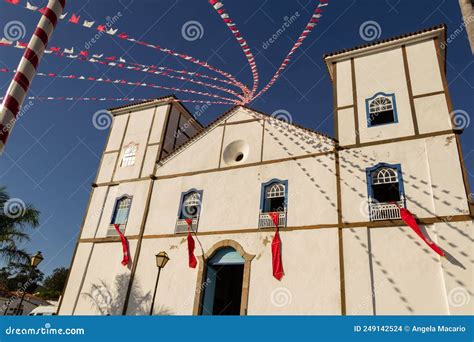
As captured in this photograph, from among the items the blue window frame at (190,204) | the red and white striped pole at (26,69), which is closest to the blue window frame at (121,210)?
the blue window frame at (190,204)

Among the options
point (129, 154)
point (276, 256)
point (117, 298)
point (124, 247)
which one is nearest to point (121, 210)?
point (124, 247)

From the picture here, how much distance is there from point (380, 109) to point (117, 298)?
13979 mm

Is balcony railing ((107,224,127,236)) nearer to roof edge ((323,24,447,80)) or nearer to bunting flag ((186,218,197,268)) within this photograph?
bunting flag ((186,218,197,268))

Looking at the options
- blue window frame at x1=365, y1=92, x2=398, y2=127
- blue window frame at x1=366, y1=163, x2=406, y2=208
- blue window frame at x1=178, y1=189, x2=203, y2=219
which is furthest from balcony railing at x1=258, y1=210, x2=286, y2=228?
blue window frame at x1=365, y1=92, x2=398, y2=127

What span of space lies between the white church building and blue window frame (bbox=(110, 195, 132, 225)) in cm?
7

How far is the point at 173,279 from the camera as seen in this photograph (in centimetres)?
1452

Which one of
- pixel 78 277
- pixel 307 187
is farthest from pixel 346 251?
pixel 78 277

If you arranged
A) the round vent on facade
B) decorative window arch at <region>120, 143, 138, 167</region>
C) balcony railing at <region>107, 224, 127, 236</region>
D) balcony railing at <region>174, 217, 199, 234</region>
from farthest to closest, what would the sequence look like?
decorative window arch at <region>120, 143, 138, 167</region>, balcony railing at <region>107, 224, 127, 236</region>, the round vent on facade, balcony railing at <region>174, 217, 199, 234</region>

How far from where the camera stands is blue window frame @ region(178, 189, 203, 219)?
52.4 feet

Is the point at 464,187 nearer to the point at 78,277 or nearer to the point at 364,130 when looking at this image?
the point at 364,130

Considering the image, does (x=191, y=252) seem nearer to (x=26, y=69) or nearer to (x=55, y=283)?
(x=26, y=69)

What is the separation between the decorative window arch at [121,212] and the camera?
57.1ft

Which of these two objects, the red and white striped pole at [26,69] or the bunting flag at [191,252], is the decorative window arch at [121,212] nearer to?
the bunting flag at [191,252]

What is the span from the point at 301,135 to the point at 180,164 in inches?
253
